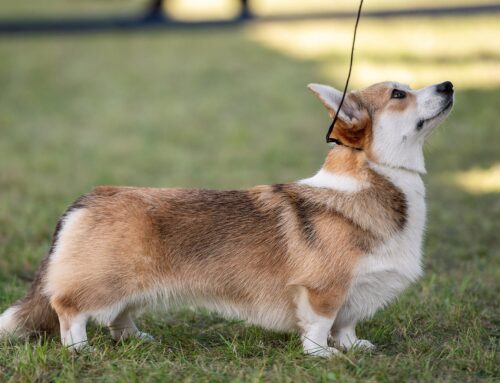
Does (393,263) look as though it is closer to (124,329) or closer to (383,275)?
(383,275)

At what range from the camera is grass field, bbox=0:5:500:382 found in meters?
→ 3.48

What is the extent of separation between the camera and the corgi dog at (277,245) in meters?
3.55

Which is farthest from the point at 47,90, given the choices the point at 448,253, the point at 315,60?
the point at 448,253

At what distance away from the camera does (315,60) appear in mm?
12500

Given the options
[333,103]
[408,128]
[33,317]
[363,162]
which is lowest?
[33,317]

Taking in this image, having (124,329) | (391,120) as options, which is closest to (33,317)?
(124,329)

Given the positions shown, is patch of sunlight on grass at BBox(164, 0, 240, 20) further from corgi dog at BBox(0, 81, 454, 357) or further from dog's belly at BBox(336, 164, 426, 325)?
dog's belly at BBox(336, 164, 426, 325)

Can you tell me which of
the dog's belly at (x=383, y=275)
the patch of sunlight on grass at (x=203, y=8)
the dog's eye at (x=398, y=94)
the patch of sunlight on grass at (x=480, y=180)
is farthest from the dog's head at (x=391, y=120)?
the patch of sunlight on grass at (x=203, y=8)

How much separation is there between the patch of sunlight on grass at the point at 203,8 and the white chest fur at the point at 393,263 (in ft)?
40.0

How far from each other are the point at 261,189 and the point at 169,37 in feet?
35.9

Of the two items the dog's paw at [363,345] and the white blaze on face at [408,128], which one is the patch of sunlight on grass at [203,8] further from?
the dog's paw at [363,345]

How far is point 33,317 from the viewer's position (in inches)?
146

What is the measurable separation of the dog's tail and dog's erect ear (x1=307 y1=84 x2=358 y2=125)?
1.44 metres

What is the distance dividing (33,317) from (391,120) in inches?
73.2
